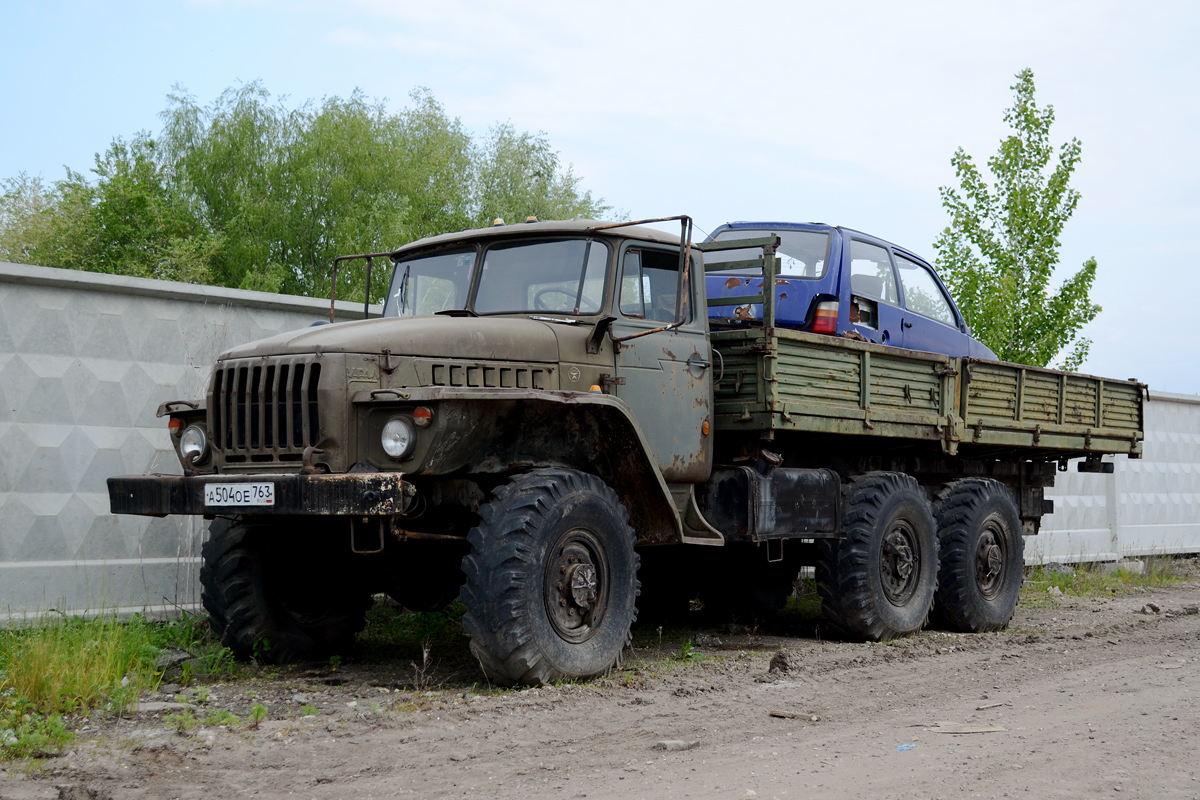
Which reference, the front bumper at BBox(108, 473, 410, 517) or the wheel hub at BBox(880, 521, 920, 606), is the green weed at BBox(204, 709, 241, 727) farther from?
the wheel hub at BBox(880, 521, 920, 606)

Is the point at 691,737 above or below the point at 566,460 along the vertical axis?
below

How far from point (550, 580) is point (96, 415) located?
363 cm

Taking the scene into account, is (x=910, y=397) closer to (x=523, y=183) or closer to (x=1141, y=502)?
(x=1141, y=502)

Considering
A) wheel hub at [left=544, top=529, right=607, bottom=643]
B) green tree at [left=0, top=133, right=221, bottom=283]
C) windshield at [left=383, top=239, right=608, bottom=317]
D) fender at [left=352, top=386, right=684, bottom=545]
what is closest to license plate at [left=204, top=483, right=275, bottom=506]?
fender at [left=352, top=386, right=684, bottom=545]

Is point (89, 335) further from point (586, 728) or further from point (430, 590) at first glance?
point (586, 728)

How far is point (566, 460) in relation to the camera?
689cm

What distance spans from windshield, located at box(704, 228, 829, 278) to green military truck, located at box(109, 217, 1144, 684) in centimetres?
13

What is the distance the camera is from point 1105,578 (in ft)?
48.1

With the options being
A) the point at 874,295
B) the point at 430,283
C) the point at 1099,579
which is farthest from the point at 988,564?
the point at 430,283

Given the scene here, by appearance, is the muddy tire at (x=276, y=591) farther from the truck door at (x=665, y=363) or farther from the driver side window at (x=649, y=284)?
the driver side window at (x=649, y=284)

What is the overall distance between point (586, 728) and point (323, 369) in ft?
7.34

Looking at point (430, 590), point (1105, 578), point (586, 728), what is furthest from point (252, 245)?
point (586, 728)

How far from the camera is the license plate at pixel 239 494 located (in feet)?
19.4

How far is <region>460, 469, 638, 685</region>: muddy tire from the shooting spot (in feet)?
19.8
